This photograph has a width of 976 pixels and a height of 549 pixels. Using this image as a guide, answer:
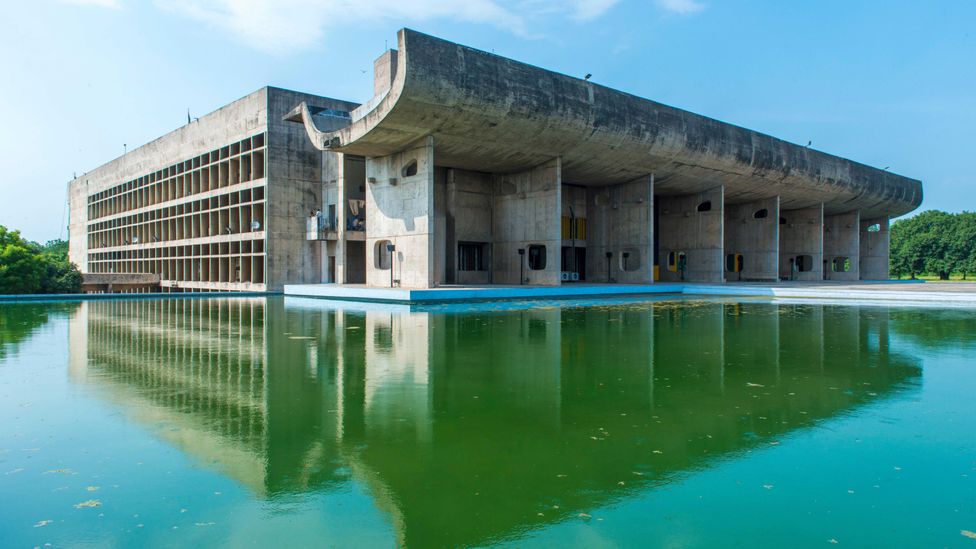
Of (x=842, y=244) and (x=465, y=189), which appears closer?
(x=465, y=189)

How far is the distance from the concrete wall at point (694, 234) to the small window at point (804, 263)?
44.1ft

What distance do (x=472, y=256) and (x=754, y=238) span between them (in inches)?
848

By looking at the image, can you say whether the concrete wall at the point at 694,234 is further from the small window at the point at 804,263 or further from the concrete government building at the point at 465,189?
the small window at the point at 804,263

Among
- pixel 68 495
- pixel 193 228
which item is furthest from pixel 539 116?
pixel 193 228

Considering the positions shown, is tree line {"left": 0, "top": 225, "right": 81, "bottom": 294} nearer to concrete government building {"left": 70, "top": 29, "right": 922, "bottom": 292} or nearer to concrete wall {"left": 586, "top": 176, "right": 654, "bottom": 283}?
concrete government building {"left": 70, "top": 29, "right": 922, "bottom": 292}

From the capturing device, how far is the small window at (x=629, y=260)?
1305 inches

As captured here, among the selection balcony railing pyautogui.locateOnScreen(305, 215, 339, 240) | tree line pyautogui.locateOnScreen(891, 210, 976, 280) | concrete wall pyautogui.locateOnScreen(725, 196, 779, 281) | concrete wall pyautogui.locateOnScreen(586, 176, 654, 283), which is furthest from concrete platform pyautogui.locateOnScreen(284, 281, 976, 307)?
tree line pyautogui.locateOnScreen(891, 210, 976, 280)

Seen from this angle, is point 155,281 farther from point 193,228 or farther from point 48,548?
point 48,548

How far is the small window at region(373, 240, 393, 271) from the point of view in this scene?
90.0 ft

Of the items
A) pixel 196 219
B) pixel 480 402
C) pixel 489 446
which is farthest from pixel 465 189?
pixel 489 446

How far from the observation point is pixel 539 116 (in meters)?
24.0

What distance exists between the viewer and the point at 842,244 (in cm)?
4966

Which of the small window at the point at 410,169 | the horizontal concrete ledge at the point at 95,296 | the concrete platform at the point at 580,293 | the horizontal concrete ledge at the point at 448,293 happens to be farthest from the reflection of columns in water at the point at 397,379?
the horizontal concrete ledge at the point at 95,296

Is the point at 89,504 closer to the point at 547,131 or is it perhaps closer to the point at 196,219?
the point at 547,131
